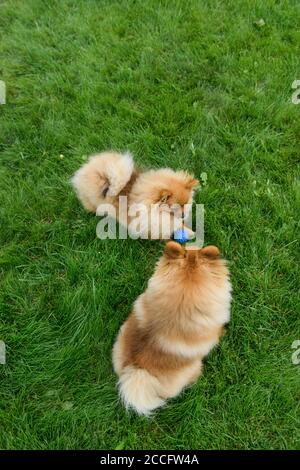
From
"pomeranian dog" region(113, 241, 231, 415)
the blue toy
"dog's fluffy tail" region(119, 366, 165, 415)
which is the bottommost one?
"dog's fluffy tail" region(119, 366, 165, 415)

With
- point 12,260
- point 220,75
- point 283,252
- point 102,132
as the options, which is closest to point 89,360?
point 12,260

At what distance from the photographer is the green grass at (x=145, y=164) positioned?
9.47 ft

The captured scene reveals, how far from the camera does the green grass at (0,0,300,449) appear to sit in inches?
114

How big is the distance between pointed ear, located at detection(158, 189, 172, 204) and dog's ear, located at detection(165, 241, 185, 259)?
0.95 m

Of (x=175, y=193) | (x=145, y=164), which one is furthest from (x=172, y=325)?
(x=145, y=164)

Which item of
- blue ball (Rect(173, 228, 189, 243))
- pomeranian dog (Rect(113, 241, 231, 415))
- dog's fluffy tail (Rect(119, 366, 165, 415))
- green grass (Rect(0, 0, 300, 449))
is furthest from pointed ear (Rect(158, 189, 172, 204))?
dog's fluffy tail (Rect(119, 366, 165, 415))

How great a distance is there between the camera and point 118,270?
134 inches

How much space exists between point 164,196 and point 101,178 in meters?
0.54

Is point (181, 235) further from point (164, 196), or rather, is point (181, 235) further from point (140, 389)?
point (140, 389)

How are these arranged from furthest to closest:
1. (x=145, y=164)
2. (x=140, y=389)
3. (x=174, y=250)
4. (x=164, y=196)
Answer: (x=145, y=164) < (x=164, y=196) < (x=140, y=389) < (x=174, y=250)

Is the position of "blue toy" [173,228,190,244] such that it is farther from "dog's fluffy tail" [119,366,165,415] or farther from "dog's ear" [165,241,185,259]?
"dog's fluffy tail" [119,366,165,415]

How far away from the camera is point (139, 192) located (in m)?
3.44

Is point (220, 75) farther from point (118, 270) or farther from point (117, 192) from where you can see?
point (118, 270)

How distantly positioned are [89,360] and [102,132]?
209 cm
